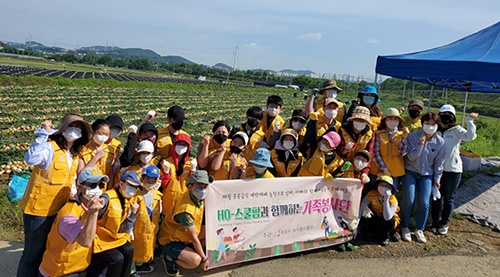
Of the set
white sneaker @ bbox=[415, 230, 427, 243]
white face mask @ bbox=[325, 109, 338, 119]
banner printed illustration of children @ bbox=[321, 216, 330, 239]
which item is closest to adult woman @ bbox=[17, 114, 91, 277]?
banner printed illustration of children @ bbox=[321, 216, 330, 239]

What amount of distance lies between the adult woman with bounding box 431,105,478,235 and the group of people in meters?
0.02

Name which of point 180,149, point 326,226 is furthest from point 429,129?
point 180,149

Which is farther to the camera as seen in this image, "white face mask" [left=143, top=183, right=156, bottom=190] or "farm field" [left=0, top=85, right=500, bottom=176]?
"farm field" [left=0, top=85, right=500, bottom=176]

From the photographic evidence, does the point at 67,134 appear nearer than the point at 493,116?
Yes

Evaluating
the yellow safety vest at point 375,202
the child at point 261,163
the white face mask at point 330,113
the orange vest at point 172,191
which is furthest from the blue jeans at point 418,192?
the orange vest at point 172,191

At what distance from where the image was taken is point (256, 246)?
15.5 ft

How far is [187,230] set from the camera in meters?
4.12

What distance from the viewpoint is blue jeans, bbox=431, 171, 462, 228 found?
19.2ft

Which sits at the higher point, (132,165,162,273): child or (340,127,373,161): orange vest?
→ (340,127,373,161): orange vest

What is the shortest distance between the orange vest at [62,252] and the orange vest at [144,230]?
0.64m

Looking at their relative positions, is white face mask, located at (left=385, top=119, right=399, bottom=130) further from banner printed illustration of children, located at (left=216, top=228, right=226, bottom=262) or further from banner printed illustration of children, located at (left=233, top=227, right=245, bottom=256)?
banner printed illustration of children, located at (left=216, top=228, right=226, bottom=262)

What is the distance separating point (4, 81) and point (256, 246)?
1139 inches

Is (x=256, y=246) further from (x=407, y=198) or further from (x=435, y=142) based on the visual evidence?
(x=435, y=142)

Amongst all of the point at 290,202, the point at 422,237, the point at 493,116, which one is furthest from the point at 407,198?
the point at 493,116
